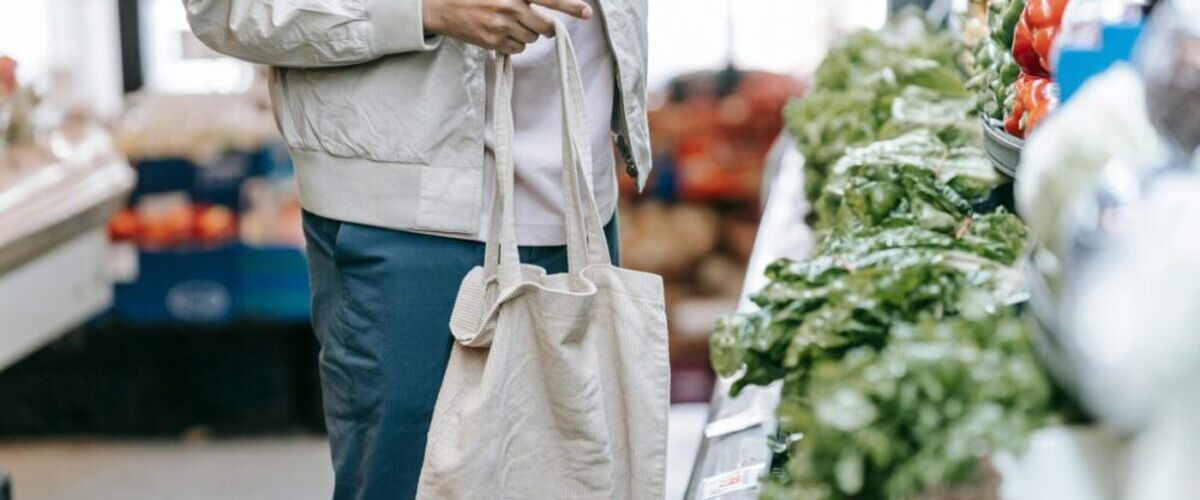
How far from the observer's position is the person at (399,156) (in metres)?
1.80

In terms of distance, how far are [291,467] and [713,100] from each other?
1.95 meters

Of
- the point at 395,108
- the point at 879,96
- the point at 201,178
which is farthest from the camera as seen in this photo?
the point at 201,178

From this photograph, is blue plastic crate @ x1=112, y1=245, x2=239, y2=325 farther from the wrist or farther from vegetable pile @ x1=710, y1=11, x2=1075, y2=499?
the wrist

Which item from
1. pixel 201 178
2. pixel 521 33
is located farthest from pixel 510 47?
pixel 201 178

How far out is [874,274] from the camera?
4.30ft

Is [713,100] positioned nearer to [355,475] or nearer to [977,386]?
[355,475]

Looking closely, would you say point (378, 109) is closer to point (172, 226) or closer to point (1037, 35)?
point (1037, 35)

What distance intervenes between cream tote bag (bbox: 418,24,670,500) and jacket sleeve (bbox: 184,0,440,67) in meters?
0.13

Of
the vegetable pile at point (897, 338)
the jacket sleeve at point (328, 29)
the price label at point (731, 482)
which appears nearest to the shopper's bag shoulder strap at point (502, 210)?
the jacket sleeve at point (328, 29)

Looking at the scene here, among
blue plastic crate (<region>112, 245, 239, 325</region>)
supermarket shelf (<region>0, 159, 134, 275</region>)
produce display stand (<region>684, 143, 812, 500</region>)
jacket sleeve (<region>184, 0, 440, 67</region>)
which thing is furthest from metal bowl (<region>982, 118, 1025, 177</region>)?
blue plastic crate (<region>112, 245, 239, 325</region>)

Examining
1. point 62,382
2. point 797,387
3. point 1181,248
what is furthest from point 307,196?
point 62,382

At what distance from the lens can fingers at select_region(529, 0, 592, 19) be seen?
5.74 ft

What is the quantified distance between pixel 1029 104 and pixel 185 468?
3.45 m

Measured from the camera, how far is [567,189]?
171 cm
